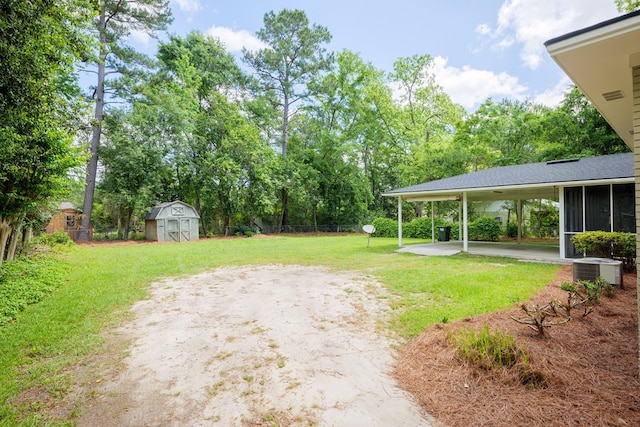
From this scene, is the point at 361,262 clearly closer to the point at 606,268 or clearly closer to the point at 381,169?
the point at 606,268

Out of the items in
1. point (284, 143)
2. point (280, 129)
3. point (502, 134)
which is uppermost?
point (280, 129)

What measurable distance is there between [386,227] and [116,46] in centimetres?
2007

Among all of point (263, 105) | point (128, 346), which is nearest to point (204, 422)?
point (128, 346)

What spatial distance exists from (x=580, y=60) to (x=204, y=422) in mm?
4606

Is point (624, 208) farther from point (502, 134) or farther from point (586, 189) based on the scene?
point (502, 134)

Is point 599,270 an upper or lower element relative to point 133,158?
lower

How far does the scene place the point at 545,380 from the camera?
8.05 feet

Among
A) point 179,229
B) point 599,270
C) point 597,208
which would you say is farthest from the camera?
point 179,229

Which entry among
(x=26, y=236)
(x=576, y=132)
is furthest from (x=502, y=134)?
(x=26, y=236)

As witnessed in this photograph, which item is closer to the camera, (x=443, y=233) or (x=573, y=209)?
(x=573, y=209)

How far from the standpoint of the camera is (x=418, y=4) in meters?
13.7

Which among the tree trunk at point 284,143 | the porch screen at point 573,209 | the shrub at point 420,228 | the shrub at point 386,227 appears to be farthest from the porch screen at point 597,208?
the tree trunk at point 284,143

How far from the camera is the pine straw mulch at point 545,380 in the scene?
82.8 inches

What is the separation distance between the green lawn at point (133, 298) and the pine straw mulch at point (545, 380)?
0.80 m
